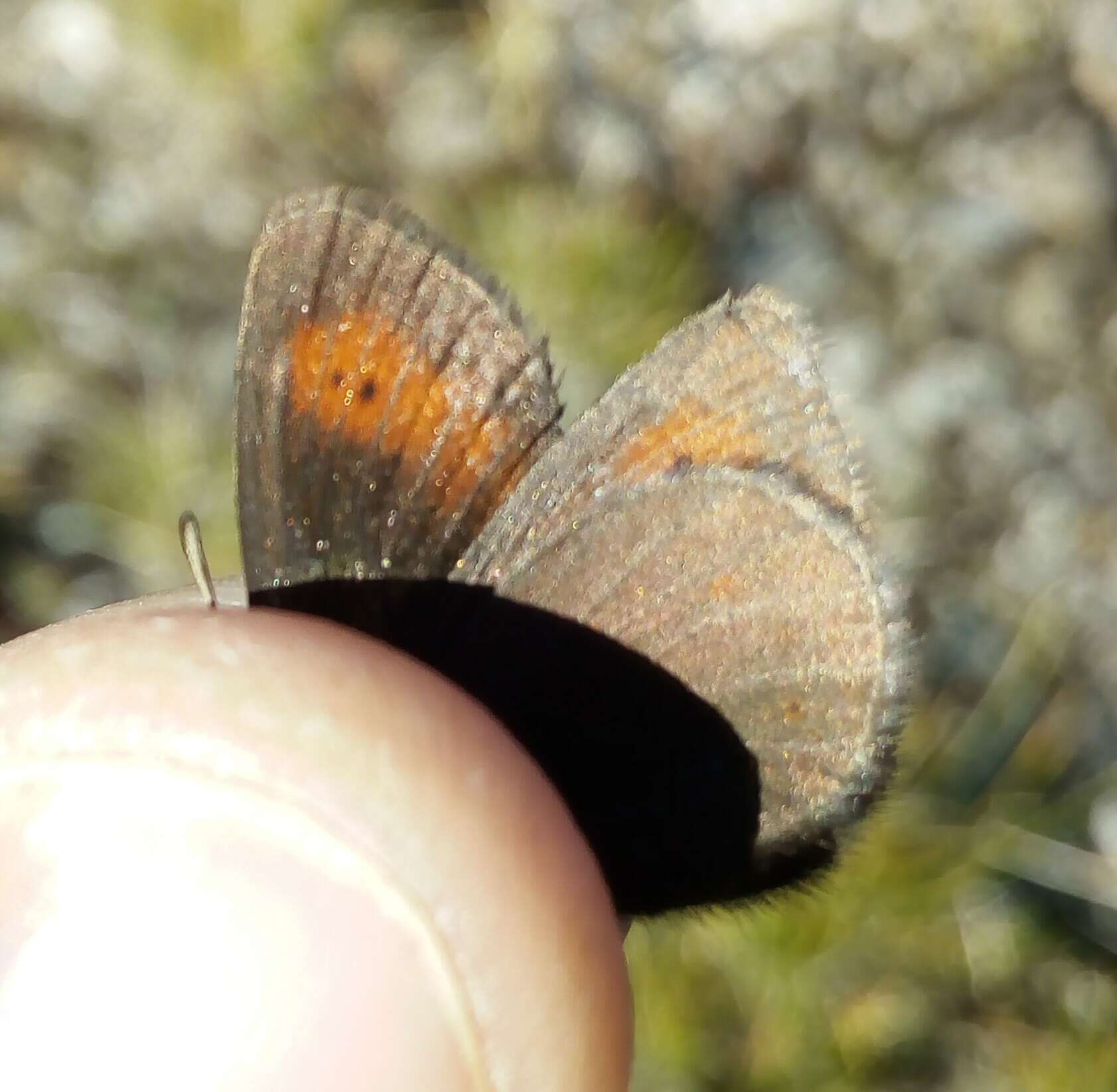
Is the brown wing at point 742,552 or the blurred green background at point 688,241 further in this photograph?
the blurred green background at point 688,241

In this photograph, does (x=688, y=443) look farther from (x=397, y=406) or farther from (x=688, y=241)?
(x=688, y=241)

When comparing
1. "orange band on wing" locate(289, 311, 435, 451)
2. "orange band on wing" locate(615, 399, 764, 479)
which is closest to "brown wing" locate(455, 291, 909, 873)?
"orange band on wing" locate(615, 399, 764, 479)

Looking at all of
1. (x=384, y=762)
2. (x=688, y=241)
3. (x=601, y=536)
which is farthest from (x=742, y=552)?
(x=688, y=241)

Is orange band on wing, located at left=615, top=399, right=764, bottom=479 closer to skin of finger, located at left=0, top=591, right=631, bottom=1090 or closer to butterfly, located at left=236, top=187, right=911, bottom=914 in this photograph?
butterfly, located at left=236, top=187, right=911, bottom=914

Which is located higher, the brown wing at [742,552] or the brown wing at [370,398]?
the brown wing at [370,398]

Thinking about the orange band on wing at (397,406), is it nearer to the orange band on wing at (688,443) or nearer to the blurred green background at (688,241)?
the orange band on wing at (688,443)

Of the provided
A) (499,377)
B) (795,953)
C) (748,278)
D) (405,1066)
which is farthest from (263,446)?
(748,278)

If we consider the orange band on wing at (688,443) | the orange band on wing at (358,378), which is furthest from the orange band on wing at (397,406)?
the orange band on wing at (688,443)
